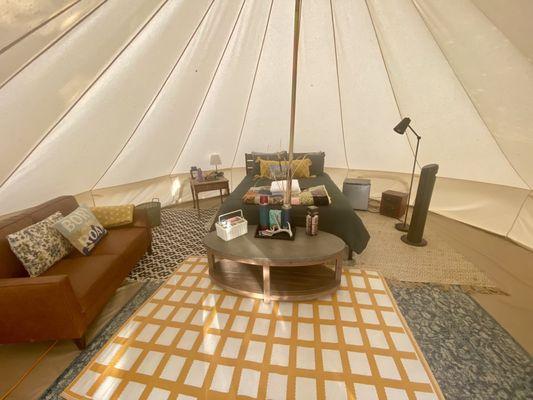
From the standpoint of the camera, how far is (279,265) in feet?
6.54

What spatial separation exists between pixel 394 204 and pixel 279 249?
2564mm

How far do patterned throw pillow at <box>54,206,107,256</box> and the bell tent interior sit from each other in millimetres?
24

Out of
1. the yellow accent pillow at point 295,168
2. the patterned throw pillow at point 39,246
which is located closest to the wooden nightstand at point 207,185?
the yellow accent pillow at point 295,168

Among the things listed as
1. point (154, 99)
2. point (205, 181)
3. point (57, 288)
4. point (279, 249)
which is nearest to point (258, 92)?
point (154, 99)

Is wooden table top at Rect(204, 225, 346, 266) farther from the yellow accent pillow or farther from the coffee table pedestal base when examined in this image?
the yellow accent pillow

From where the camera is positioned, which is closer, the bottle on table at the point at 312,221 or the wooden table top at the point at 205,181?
the bottle on table at the point at 312,221

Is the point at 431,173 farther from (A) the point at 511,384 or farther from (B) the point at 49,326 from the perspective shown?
(B) the point at 49,326

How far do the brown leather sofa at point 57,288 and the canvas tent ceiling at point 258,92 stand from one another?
0.95m

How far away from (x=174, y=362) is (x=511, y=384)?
209 cm

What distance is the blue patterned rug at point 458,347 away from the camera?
1.52 m

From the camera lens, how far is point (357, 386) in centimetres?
152

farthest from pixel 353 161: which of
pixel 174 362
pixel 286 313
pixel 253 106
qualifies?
pixel 174 362

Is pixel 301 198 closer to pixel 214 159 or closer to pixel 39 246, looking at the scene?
pixel 214 159

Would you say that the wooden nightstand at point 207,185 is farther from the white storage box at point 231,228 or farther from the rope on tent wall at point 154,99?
the white storage box at point 231,228
